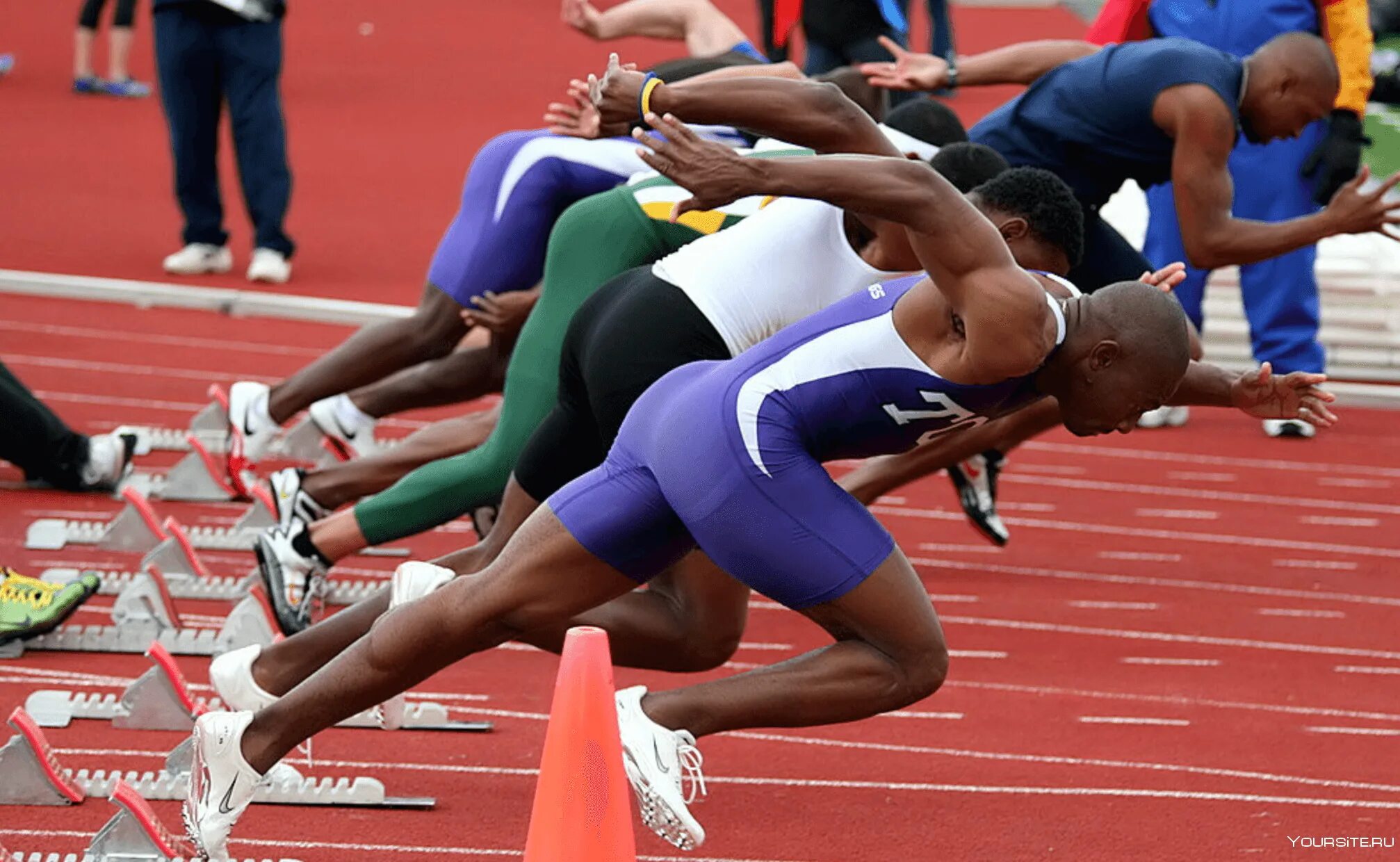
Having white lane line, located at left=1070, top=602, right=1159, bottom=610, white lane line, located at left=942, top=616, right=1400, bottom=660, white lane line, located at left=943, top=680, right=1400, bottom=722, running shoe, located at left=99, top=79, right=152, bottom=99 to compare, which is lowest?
running shoe, located at left=99, top=79, right=152, bottom=99

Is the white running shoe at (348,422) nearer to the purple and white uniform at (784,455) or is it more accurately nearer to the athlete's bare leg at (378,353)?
the athlete's bare leg at (378,353)

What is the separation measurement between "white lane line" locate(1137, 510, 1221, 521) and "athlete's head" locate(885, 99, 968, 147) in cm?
253

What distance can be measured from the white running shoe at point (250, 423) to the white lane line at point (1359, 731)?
3.47 metres

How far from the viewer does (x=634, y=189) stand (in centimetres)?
497

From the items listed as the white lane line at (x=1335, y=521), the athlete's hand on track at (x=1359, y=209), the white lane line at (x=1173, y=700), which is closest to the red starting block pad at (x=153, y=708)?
the white lane line at (x=1173, y=700)

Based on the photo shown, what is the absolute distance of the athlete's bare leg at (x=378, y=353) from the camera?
20.3 ft

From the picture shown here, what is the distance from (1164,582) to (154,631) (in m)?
3.30

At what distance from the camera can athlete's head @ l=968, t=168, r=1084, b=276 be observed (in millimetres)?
4168

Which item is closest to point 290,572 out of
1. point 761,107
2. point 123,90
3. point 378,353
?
point 378,353

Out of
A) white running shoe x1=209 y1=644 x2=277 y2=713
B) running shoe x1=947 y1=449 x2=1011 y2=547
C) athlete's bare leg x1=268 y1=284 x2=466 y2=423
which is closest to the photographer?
white running shoe x1=209 y1=644 x2=277 y2=713

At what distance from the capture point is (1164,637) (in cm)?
598

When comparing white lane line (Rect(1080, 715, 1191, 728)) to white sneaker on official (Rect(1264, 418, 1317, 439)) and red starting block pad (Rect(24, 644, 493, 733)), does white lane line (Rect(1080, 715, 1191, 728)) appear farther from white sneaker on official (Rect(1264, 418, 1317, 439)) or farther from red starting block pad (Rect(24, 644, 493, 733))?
white sneaker on official (Rect(1264, 418, 1317, 439))

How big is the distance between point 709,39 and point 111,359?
153 inches

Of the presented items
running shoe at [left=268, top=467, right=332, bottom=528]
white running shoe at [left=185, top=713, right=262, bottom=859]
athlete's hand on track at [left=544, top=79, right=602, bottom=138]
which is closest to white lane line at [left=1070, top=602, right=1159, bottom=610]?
running shoe at [left=268, top=467, right=332, bottom=528]
